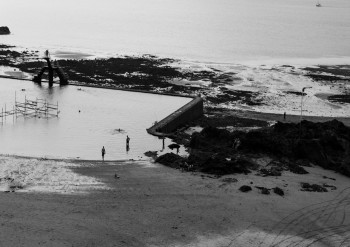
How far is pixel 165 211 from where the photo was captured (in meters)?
16.5

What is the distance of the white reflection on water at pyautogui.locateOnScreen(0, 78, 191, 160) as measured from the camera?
72.5ft

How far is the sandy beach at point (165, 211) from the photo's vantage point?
583 inches

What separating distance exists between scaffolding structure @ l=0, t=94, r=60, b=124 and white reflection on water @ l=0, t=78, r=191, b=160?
40 cm

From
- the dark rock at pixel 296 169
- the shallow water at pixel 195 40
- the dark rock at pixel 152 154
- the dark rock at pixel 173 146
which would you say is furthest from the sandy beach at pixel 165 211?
the shallow water at pixel 195 40

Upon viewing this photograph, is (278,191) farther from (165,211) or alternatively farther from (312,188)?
(165,211)

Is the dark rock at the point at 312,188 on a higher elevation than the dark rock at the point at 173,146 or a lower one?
lower

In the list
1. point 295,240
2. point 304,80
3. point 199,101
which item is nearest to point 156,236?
point 295,240

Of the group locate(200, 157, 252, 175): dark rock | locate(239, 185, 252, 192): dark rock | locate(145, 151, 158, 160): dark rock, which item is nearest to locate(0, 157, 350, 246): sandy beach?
Result: locate(239, 185, 252, 192): dark rock

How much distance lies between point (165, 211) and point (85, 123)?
10.4 metres

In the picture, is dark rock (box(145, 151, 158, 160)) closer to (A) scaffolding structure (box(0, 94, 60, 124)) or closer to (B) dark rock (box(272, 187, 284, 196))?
(B) dark rock (box(272, 187, 284, 196))

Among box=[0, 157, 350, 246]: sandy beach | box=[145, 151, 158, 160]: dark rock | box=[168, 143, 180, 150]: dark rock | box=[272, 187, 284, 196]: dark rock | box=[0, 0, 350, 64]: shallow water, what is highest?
box=[0, 0, 350, 64]: shallow water

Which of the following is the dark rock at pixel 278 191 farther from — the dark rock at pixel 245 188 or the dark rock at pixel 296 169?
the dark rock at pixel 296 169

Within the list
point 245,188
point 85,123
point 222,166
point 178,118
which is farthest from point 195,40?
point 245,188

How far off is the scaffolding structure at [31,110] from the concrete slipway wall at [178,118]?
5542mm
